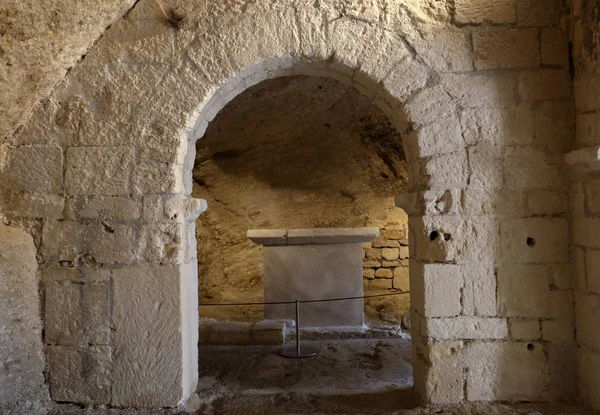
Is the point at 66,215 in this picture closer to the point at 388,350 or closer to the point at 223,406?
the point at 223,406

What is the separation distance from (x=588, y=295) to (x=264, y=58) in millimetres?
2478

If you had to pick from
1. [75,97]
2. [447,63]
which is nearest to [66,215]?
[75,97]

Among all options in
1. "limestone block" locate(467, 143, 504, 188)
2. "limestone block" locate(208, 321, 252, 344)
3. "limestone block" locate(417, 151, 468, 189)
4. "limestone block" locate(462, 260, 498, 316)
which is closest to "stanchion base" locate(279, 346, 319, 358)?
"limestone block" locate(208, 321, 252, 344)

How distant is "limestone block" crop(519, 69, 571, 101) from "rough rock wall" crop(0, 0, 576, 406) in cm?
1

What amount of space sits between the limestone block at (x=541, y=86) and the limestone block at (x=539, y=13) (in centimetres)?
33

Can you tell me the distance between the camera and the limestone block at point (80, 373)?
2.81 meters

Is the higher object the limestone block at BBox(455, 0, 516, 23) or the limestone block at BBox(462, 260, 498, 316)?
the limestone block at BBox(455, 0, 516, 23)

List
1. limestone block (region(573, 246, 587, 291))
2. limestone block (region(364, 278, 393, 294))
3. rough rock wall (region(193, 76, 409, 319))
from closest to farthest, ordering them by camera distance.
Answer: limestone block (region(573, 246, 587, 291))
rough rock wall (region(193, 76, 409, 319))
limestone block (region(364, 278, 393, 294))

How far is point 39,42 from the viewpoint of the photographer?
2688 mm

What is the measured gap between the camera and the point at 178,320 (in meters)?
2.81

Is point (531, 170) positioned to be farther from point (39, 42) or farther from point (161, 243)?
point (39, 42)

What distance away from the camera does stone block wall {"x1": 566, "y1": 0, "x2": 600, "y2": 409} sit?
261 cm

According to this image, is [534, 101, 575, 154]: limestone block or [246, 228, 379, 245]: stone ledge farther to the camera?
[246, 228, 379, 245]: stone ledge

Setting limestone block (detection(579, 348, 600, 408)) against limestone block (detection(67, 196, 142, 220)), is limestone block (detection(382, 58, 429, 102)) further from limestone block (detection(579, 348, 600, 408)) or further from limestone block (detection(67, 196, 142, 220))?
limestone block (detection(579, 348, 600, 408))
